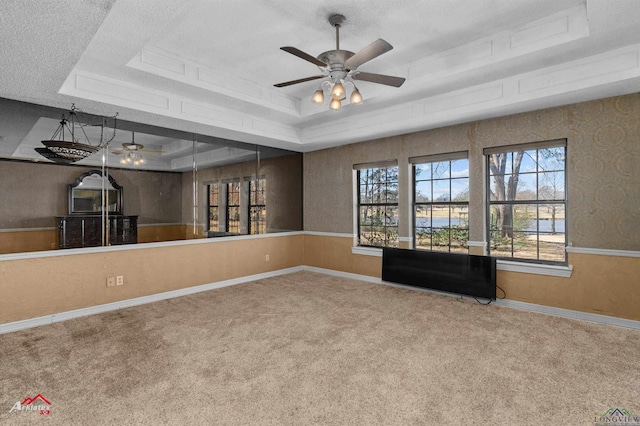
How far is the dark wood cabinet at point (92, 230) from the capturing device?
3.88 m

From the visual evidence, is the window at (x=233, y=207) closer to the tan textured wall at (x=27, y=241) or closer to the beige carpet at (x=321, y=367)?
the beige carpet at (x=321, y=367)

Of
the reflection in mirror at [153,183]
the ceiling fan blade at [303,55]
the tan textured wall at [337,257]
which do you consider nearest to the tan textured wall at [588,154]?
the tan textured wall at [337,257]

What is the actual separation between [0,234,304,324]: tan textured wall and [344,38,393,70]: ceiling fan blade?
3.60 metres

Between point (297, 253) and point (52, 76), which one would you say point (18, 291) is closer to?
point (52, 76)

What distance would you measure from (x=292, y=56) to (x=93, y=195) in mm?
2952

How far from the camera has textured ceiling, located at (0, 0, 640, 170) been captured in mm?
2453

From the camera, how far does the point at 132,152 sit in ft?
14.5

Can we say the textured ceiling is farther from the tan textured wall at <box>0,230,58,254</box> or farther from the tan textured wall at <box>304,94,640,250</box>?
the tan textured wall at <box>0,230,58,254</box>

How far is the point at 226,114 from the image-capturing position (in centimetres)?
469

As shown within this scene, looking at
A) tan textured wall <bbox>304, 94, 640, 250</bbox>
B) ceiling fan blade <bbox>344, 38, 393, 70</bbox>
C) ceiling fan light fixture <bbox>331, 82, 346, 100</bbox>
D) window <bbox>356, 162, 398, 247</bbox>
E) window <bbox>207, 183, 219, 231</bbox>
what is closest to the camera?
ceiling fan blade <bbox>344, 38, 393, 70</bbox>

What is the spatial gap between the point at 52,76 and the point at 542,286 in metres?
5.59

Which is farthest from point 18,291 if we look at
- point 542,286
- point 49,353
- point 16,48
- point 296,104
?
point 542,286

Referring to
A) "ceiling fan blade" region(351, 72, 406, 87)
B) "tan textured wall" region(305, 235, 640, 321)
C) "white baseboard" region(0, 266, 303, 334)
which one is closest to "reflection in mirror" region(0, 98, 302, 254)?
"white baseboard" region(0, 266, 303, 334)

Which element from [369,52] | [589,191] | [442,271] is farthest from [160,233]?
[589,191]
